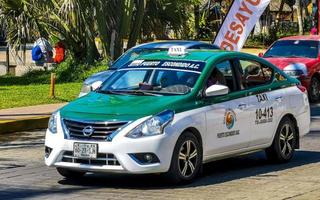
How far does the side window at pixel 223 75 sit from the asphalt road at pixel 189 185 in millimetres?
1165

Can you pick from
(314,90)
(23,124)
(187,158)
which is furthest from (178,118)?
Answer: (314,90)

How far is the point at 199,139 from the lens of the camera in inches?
369

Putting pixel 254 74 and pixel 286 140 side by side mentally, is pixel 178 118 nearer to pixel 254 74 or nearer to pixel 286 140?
pixel 254 74

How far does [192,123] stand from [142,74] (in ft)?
4.08

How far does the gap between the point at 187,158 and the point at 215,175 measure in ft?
3.39

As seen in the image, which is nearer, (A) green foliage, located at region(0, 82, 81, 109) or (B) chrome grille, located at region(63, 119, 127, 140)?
(B) chrome grille, located at region(63, 119, 127, 140)

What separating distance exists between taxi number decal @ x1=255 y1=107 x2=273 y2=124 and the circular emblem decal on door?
556 mm

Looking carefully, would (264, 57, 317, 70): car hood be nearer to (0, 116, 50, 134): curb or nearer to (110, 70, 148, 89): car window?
(0, 116, 50, 134): curb

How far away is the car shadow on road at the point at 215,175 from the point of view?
30.8 ft

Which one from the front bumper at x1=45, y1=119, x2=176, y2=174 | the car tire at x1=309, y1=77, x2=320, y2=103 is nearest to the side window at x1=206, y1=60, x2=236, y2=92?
the front bumper at x1=45, y1=119, x2=176, y2=174

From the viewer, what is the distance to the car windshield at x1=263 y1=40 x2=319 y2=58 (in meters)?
21.3

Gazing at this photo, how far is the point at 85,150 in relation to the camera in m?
8.88

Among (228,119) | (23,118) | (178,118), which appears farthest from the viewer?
(23,118)

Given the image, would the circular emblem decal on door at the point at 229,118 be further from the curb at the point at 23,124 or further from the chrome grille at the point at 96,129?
the curb at the point at 23,124
